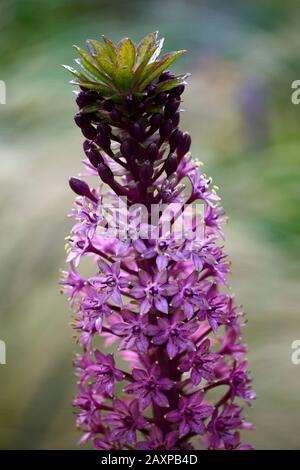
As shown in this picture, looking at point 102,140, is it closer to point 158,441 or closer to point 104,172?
point 104,172

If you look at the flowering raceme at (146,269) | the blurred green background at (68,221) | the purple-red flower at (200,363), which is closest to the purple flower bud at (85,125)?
the flowering raceme at (146,269)

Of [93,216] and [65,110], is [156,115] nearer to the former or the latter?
[93,216]

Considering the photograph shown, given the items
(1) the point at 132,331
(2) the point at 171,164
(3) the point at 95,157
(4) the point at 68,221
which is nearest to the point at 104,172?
(3) the point at 95,157

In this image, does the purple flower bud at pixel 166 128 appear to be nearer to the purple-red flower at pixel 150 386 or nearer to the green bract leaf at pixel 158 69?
the green bract leaf at pixel 158 69

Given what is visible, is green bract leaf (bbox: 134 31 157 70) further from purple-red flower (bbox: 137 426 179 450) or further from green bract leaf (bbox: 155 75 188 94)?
purple-red flower (bbox: 137 426 179 450)

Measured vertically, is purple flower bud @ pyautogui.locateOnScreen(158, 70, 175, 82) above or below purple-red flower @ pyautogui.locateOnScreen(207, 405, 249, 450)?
above

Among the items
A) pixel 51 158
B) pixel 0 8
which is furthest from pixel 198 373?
Result: pixel 0 8

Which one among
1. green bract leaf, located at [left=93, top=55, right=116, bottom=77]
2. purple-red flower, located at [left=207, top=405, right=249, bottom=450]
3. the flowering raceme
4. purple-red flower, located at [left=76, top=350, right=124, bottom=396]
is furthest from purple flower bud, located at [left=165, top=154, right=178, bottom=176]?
purple-red flower, located at [left=207, top=405, right=249, bottom=450]

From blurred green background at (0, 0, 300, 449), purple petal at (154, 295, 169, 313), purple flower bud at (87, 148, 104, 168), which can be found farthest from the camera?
blurred green background at (0, 0, 300, 449)
